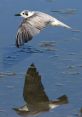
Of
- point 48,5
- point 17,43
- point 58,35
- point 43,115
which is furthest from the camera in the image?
point 48,5

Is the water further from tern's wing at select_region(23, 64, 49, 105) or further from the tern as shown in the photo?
the tern

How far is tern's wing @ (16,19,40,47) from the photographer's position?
24.2 ft

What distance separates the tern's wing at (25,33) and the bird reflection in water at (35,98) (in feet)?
1.39

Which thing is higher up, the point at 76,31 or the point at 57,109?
the point at 76,31

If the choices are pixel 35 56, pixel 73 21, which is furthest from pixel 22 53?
pixel 73 21

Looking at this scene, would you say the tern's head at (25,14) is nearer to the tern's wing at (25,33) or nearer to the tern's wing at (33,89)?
the tern's wing at (25,33)

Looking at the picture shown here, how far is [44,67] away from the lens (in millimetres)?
7234

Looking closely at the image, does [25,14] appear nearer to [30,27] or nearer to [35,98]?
[30,27]

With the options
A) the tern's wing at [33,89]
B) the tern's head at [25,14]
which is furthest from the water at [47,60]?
the tern's head at [25,14]

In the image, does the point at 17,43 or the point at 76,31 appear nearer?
→ the point at 17,43

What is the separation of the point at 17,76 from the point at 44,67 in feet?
1.36

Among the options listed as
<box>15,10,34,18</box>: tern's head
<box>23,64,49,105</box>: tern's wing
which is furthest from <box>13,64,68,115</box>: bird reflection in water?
<box>15,10,34,18</box>: tern's head

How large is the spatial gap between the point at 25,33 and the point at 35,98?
4.17 feet

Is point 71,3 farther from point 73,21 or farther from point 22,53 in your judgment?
point 22,53
